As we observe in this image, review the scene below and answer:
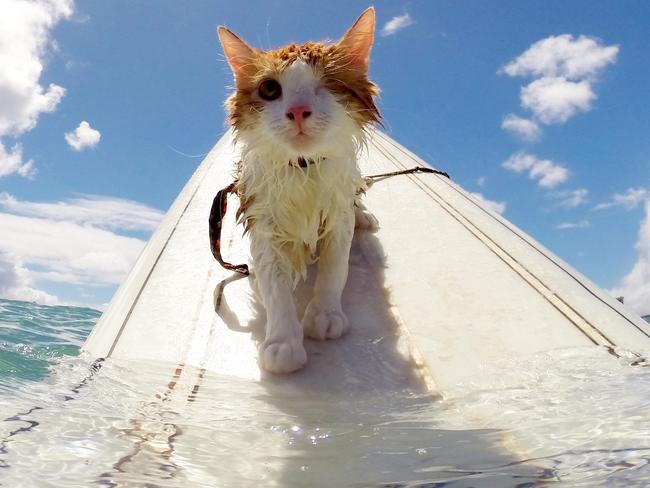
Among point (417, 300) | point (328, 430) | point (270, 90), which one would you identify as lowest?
point (328, 430)

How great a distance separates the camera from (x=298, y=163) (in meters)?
1.80

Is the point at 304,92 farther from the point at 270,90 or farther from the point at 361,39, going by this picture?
the point at 361,39

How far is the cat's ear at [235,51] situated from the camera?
1776mm

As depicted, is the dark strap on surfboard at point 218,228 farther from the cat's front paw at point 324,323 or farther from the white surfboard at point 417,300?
the cat's front paw at point 324,323

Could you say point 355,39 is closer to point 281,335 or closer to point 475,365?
point 281,335

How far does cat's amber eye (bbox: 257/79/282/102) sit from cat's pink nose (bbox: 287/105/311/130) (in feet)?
0.35

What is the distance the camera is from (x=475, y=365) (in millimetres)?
1765

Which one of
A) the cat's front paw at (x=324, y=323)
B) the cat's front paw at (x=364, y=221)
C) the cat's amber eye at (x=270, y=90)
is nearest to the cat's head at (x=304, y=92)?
the cat's amber eye at (x=270, y=90)

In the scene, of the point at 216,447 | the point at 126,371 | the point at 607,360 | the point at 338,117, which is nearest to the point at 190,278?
the point at 126,371

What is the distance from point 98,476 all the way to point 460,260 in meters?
1.90

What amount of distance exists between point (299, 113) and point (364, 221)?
49.7 inches

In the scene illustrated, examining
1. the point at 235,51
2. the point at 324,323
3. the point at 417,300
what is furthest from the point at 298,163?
the point at 417,300

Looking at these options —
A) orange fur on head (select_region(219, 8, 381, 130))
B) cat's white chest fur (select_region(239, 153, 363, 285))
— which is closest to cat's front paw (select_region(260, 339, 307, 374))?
cat's white chest fur (select_region(239, 153, 363, 285))

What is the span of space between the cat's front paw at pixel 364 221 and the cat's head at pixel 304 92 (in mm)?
984
